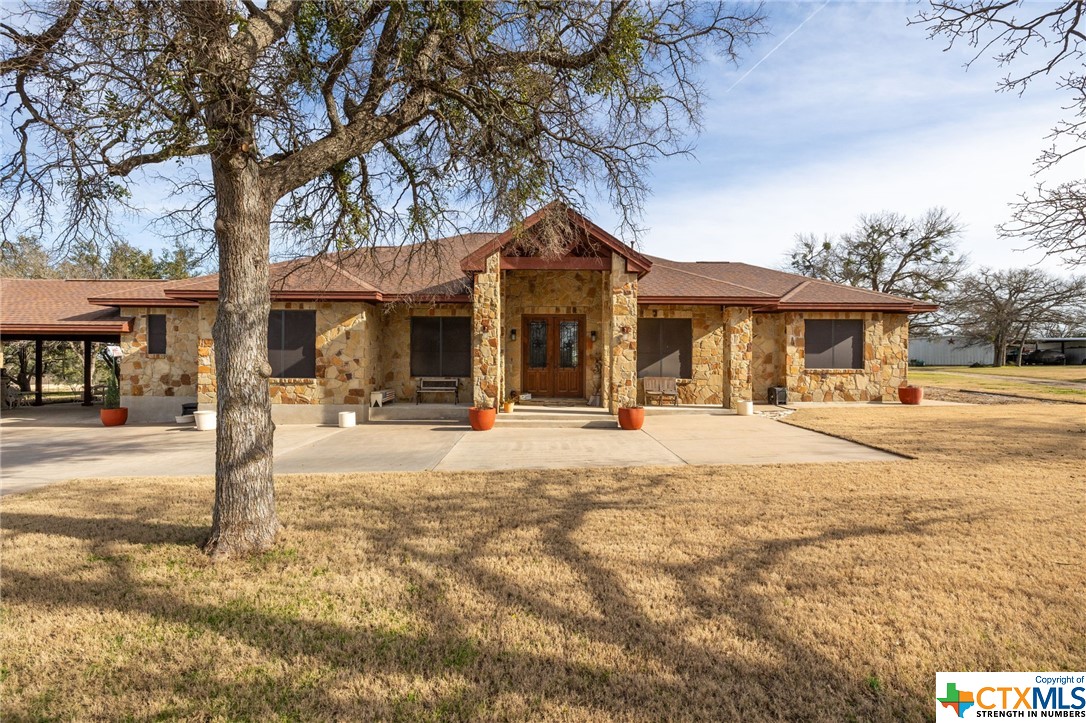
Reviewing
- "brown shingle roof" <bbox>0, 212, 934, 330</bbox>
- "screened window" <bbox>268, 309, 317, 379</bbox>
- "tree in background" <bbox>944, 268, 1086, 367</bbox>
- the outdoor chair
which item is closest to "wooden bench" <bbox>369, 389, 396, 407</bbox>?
"screened window" <bbox>268, 309, 317, 379</bbox>

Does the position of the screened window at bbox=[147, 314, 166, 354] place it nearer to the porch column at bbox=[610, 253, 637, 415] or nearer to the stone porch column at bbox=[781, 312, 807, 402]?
the porch column at bbox=[610, 253, 637, 415]

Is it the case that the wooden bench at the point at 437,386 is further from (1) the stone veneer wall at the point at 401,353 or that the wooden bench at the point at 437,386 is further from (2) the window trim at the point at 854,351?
(2) the window trim at the point at 854,351

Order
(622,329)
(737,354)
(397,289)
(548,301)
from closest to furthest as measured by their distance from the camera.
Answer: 1. (622,329)
2. (397,289)
3. (737,354)
4. (548,301)

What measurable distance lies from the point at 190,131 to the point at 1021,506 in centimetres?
959

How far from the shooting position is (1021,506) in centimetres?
596

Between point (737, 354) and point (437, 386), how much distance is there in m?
8.97

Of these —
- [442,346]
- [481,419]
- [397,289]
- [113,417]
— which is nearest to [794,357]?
[481,419]

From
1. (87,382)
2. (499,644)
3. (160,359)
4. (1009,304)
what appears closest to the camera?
(499,644)

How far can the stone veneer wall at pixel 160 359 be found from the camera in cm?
1488

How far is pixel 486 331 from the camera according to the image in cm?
1273

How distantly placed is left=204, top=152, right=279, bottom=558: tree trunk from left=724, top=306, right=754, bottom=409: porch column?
13175 millimetres

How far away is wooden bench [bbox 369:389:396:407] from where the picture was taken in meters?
14.0

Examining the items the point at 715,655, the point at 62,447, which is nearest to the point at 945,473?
the point at 715,655

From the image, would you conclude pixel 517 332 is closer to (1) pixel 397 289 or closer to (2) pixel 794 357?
(1) pixel 397 289
